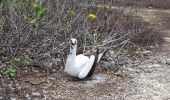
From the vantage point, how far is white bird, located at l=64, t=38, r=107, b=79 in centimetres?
675

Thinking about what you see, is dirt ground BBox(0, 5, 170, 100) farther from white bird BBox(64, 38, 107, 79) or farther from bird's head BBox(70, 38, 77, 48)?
bird's head BBox(70, 38, 77, 48)

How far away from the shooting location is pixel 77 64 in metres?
6.78

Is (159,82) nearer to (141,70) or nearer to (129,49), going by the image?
(141,70)

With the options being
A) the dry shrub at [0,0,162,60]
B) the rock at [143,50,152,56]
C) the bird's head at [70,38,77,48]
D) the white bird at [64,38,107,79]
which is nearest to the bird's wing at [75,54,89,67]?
the white bird at [64,38,107,79]

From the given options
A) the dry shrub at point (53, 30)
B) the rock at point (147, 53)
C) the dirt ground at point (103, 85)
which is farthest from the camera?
the rock at point (147, 53)

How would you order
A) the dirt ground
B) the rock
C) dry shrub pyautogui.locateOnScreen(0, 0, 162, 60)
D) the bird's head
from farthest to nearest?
the rock
dry shrub pyautogui.locateOnScreen(0, 0, 162, 60)
the bird's head
the dirt ground

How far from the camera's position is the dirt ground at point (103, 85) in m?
6.26

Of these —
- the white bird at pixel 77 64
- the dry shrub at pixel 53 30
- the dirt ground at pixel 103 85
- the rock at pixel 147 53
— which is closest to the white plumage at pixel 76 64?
the white bird at pixel 77 64

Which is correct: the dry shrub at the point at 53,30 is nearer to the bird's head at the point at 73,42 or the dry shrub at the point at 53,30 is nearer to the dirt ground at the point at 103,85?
the dirt ground at the point at 103,85

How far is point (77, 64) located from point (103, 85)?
1.72 feet

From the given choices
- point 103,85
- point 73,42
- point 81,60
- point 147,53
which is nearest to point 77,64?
point 81,60

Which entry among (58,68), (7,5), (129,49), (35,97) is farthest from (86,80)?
(129,49)

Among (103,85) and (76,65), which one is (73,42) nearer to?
(76,65)

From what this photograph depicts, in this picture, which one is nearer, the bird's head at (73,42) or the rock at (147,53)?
the bird's head at (73,42)
